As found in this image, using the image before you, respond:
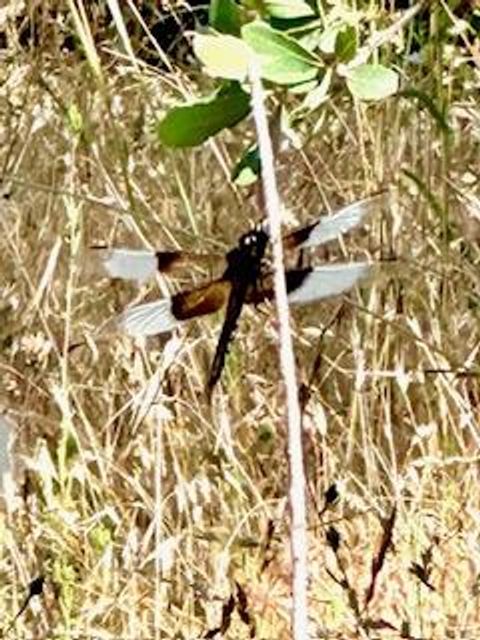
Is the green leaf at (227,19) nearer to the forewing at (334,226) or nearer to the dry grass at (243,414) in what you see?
the forewing at (334,226)

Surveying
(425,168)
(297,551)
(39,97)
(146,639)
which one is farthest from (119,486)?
(297,551)

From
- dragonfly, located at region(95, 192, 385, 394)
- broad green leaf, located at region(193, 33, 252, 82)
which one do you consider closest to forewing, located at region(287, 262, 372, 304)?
dragonfly, located at region(95, 192, 385, 394)

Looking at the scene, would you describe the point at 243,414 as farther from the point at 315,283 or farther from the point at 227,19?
the point at 227,19

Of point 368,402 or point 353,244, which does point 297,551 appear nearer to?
point 368,402

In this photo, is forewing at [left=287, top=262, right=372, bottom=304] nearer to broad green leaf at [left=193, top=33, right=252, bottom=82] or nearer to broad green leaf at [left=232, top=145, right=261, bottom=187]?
broad green leaf at [left=232, top=145, right=261, bottom=187]

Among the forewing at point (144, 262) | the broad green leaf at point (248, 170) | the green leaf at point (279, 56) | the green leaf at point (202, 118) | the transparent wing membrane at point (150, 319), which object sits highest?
the green leaf at point (279, 56)

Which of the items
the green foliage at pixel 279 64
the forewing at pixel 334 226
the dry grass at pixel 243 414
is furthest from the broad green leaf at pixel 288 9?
the dry grass at pixel 243 414
